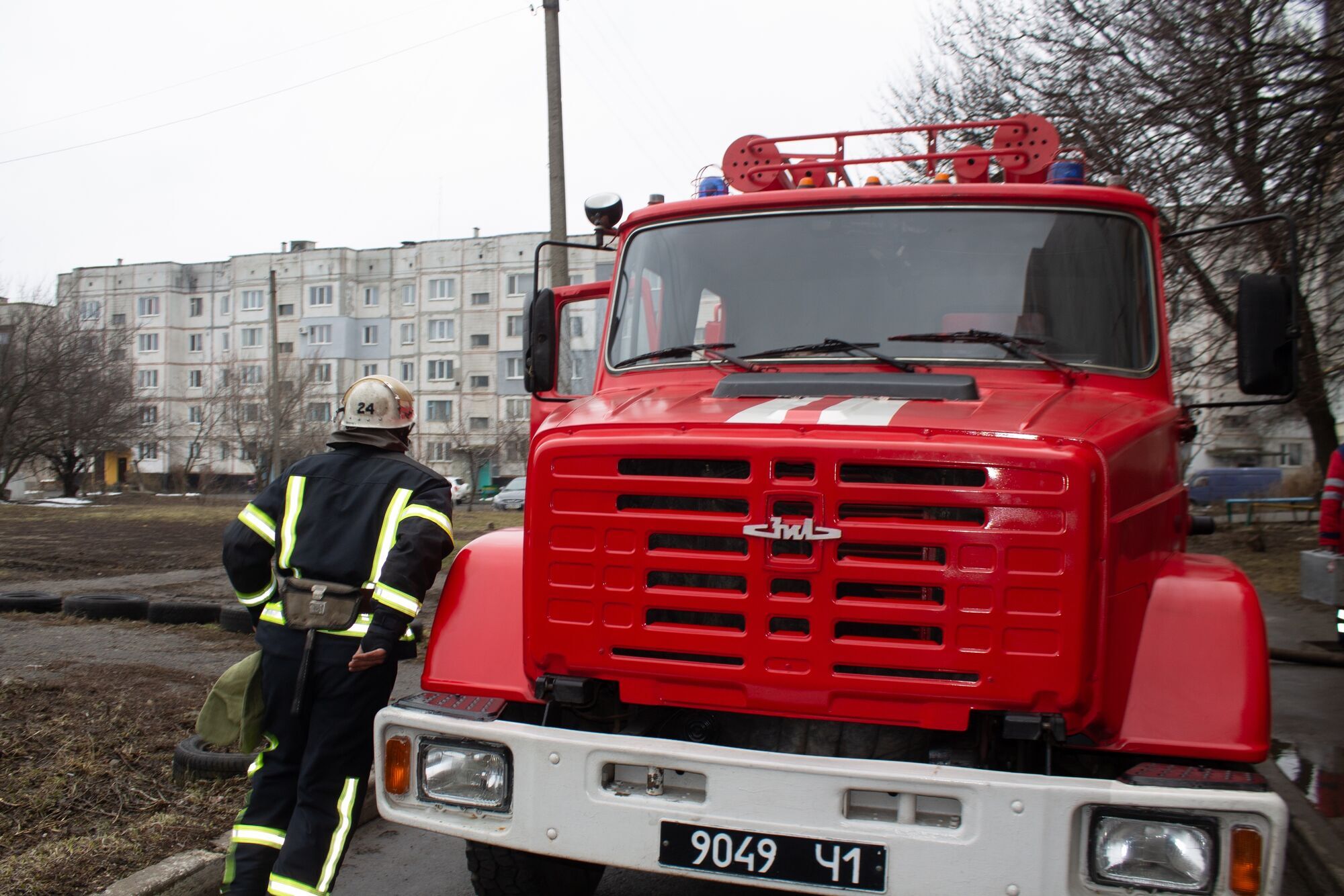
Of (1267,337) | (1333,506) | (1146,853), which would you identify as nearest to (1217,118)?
(1333,506)

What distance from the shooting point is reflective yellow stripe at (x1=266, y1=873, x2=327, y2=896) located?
3.76 meters

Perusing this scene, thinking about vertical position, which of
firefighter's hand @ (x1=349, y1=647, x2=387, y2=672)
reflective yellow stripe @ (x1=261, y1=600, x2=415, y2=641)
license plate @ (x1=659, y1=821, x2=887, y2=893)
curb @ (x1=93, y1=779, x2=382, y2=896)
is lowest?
curb @ (x1=93, y1=779, x2=382, y2=896)

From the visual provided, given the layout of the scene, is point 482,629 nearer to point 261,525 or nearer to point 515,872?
point 515,872

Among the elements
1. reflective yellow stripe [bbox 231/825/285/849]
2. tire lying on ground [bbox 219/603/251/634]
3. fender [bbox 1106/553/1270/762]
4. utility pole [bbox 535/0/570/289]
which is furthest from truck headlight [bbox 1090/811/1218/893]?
utility pole [bbox 535/0/570/289]

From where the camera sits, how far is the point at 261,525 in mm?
4090

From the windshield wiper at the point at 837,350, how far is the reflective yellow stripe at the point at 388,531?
4.43 feet

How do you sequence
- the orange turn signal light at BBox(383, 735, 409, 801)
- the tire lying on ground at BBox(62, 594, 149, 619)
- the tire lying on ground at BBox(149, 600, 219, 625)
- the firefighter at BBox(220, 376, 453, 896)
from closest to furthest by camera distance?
the orange turn signal light at BBox(383, 735, 409, 801) < the firefighter at BBox(220, 376, 453, 896) < the tire lying on ground at BBox(149, 600, 219, 625) < the tire lying on ground at BBox(62, 594, 149, 619)

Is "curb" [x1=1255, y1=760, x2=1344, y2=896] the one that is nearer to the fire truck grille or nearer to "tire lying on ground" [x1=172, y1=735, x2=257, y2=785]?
the fire truck grille

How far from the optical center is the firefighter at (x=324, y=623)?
152 inches

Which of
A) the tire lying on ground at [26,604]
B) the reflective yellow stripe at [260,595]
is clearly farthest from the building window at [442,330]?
the reflective yellow stripe at [260,595]

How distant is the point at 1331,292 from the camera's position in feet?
40.1

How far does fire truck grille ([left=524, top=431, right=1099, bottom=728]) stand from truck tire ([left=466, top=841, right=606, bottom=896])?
2.71ft

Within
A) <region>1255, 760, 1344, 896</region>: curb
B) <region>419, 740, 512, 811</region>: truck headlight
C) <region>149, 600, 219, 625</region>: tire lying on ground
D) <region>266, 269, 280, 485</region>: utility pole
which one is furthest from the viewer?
<region>266, 269, 280, 485</region>: utility pole

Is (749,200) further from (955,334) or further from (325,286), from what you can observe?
Result: (325,286)
